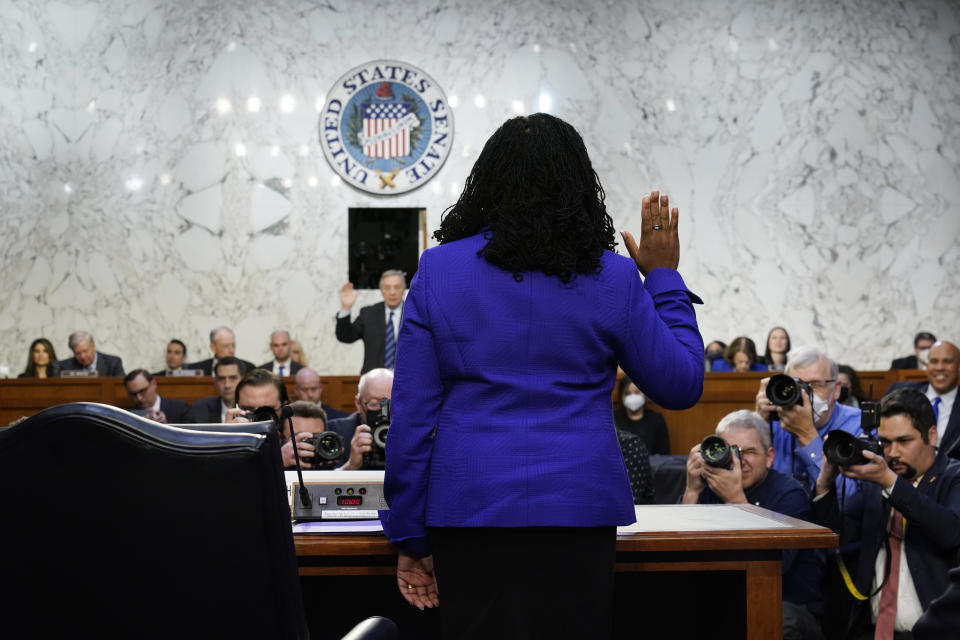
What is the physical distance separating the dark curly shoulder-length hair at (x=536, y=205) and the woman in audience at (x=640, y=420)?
5661 mm

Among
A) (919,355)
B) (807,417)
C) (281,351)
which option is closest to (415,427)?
(807,417)

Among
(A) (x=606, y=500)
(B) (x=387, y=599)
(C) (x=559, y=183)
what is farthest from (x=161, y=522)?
(B) (x=387, y=599)

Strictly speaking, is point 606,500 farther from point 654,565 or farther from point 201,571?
point 201,571

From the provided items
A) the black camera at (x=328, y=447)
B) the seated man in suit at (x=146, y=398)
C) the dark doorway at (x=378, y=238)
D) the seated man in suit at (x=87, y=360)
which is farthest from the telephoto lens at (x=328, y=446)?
the dark doorway at (x=378, y=238)

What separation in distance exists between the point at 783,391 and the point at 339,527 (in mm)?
2175

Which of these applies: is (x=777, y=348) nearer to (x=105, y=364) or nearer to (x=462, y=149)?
(x=462, y=149)

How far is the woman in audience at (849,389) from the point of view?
7.04 meters

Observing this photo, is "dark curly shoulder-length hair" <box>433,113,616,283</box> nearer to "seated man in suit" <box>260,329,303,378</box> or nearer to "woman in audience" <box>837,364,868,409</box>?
"woman in audience" <box>837,364,868,409</box>

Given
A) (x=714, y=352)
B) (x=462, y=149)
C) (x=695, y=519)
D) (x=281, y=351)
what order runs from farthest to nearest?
1. (x=462, y=149)
2. (x=714, y=352)
3. (x=281, y=351)
4. (x=695, y=519)

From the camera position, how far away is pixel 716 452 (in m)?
3.17

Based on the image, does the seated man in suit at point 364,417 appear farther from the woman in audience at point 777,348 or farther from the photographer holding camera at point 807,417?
the woman in audience at point 777,348

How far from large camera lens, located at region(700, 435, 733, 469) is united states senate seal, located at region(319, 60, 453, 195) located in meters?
8.06

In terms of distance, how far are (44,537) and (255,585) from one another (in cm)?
24

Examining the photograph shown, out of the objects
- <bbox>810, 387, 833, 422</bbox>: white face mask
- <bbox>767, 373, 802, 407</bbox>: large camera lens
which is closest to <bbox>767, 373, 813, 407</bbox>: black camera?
<bbox>767, 373, 802, 407</bbox>: large camera lens
